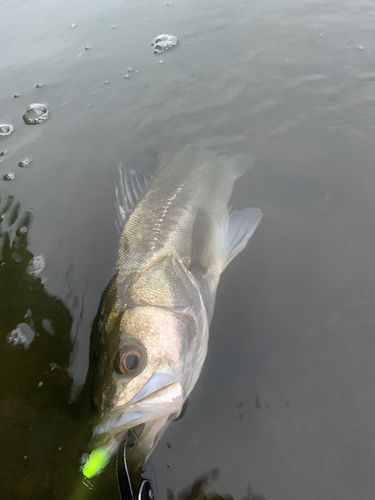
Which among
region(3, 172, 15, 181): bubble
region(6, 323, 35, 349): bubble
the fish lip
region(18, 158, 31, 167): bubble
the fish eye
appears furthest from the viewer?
region(18, 158, 31, 167): bubble

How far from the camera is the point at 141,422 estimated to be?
1651mm

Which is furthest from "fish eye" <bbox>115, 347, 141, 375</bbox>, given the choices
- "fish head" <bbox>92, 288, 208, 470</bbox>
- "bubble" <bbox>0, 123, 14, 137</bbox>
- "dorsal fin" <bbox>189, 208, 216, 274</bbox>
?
"bubble" <bbox>0, 123, 14, 137</bbox>

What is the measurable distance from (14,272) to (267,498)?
8.68 feet

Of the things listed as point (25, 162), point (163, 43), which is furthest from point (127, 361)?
point (163, 43)

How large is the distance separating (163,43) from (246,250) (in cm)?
438

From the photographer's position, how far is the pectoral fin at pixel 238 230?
287 cm

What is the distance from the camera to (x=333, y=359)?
2.22m

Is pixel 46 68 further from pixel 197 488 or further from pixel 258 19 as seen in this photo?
pixel 197 488

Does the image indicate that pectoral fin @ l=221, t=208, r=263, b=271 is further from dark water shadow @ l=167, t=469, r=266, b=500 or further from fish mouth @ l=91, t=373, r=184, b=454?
dark water shadow @ l=167, t=469, r=266, b=500

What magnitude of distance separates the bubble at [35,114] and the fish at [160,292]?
89.4 inches

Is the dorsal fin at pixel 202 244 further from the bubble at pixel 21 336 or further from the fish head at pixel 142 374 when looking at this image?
the bubble at pixel 21 336

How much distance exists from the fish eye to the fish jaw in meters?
0.14

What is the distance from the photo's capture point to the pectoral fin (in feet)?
9.42

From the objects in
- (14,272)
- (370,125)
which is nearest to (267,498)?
(14,272)
